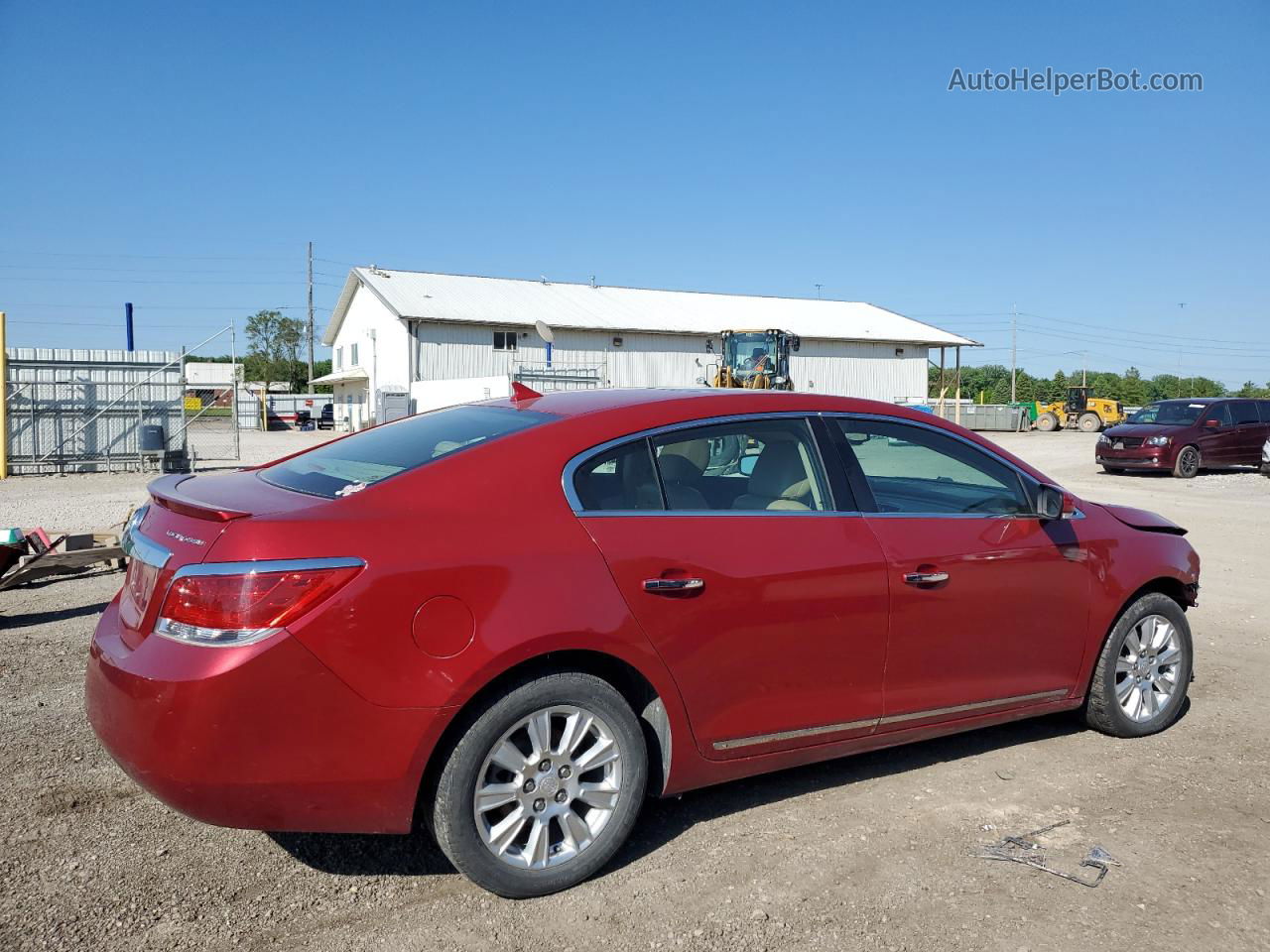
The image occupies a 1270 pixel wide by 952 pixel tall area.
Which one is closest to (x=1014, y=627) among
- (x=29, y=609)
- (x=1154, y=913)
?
(x=1154, y=913)

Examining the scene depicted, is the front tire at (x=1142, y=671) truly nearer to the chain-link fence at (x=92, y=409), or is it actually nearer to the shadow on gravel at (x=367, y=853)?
the shadow on gravel at (x=367, y=853)

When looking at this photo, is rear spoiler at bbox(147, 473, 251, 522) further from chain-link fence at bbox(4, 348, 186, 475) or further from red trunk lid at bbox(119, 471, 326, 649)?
chain-link fence at bbox(4, 348, 186, 475)

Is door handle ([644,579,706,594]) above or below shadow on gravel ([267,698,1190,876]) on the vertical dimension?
above

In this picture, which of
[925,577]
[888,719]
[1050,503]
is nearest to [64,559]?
[888,719]

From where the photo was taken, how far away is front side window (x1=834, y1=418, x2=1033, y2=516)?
4.08 metres

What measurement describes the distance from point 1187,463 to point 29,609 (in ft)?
68.0

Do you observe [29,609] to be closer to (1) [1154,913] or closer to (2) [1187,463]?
(1) [1154,913]

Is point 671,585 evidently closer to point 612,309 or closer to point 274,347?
point 612,309

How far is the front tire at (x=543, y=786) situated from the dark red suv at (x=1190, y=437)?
20.3m

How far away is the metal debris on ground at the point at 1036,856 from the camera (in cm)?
340

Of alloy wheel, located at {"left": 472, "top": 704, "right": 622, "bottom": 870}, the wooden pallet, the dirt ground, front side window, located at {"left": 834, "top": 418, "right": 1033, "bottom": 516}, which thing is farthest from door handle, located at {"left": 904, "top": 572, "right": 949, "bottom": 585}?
the wooden pallet

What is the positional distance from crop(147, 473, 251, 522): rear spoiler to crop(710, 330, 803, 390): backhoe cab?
25.2m

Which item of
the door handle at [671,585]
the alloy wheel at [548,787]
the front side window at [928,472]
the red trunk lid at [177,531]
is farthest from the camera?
the front side window at [928,472]

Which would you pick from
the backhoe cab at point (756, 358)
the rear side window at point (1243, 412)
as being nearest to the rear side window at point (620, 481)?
the rear side window at point (1243, 412)
